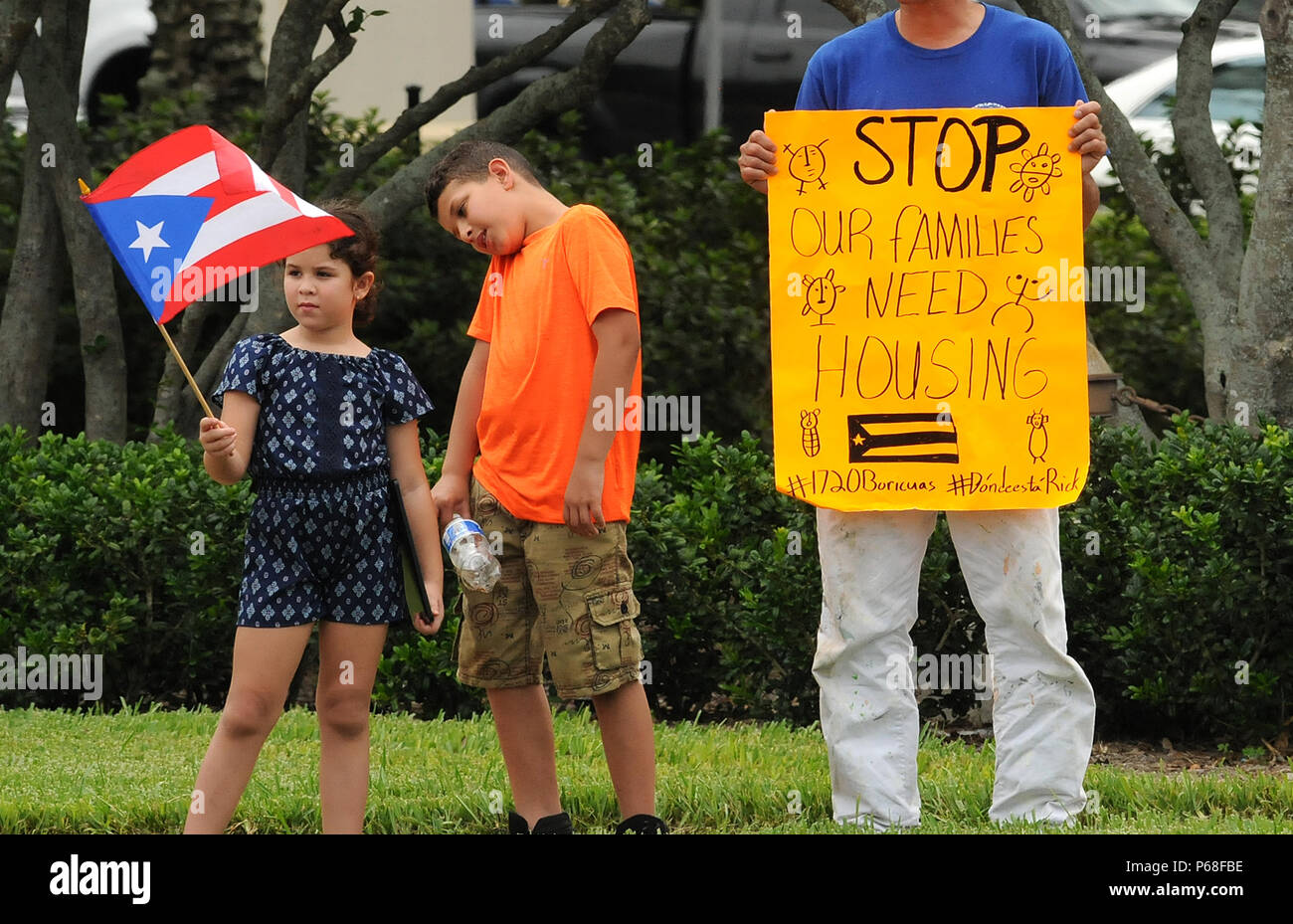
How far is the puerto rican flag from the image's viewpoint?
379cm

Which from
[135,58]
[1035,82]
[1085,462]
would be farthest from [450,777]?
[135,58]

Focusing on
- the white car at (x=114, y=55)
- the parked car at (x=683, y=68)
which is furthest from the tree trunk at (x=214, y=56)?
the white car at (x=114, y=55)

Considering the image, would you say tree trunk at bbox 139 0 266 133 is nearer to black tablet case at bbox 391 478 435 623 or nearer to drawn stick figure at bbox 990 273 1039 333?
black tablet case at bbox 391 478 435 623

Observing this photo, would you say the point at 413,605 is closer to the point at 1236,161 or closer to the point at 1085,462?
the point at 1085,462

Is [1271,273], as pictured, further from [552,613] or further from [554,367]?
[552,613]

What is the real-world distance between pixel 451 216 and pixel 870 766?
1719 millimetres

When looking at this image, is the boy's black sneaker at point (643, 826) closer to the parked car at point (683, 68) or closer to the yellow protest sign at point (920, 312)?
the yellow protest sign at point (920, 312)

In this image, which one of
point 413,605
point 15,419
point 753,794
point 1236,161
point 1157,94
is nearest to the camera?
point 413,605

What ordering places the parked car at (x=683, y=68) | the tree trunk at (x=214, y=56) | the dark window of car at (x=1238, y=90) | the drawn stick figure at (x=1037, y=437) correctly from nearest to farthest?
the drawn stick figure at (x=1037, y=437) < the tree trunk at (x=214, y=56) < the dark window of car at (x=1238, y=90) < the parked car at (x=683, y=68)

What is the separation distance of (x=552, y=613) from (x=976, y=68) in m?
1.68

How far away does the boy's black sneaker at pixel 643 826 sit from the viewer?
4113 mm

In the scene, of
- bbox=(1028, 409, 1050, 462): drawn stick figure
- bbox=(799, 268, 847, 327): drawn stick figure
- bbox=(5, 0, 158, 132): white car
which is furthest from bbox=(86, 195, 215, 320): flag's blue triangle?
bbox=(5, 0, 158, 132): white car

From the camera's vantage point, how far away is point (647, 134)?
11977 mm

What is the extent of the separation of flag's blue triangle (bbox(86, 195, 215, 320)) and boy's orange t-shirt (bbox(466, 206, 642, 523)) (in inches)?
31.6
